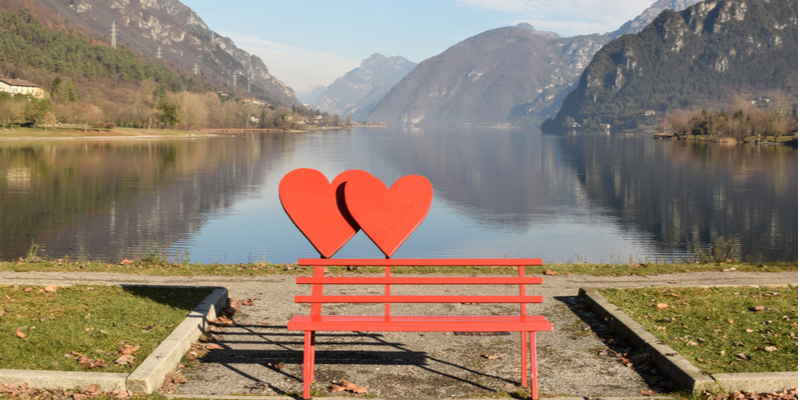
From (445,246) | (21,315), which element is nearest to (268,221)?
(445,246)

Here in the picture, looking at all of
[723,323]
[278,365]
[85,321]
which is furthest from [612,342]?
[85,321]

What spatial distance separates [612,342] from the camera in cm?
792

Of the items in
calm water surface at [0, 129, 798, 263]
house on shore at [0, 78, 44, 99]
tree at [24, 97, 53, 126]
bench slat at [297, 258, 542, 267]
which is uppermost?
house on shore at [0, 78, 44, 99]

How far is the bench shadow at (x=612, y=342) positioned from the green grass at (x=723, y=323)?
0.36 metres

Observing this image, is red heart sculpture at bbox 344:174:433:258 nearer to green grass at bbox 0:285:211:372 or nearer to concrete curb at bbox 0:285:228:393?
concrete curb at bbox 0:285:228:393

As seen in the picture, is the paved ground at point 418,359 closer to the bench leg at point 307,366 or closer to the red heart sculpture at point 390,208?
the bench leg at point 307,366

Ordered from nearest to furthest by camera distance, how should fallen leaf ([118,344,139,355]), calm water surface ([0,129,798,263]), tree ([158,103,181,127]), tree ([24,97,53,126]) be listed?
1. fallen leaf ([118,344,139,355])
2. calm water surface ([0,129,798,263])
3. tree ([24,97,53,126])
4. tree ([158,103,181,127])

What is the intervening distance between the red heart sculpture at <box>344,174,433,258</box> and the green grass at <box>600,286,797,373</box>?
3326 mm

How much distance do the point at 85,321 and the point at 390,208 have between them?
423 centimetres

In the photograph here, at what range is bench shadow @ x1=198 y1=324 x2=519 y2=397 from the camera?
7026 mm

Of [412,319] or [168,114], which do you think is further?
[168,114]

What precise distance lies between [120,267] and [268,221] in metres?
19.0

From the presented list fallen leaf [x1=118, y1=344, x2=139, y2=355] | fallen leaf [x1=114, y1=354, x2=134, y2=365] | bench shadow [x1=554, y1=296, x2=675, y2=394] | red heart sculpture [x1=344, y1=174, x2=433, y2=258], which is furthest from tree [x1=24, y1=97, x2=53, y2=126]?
red heart sculpture [x1=344, y1=174, x2=433, y2=258]

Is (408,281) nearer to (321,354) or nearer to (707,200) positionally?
(321,354)
